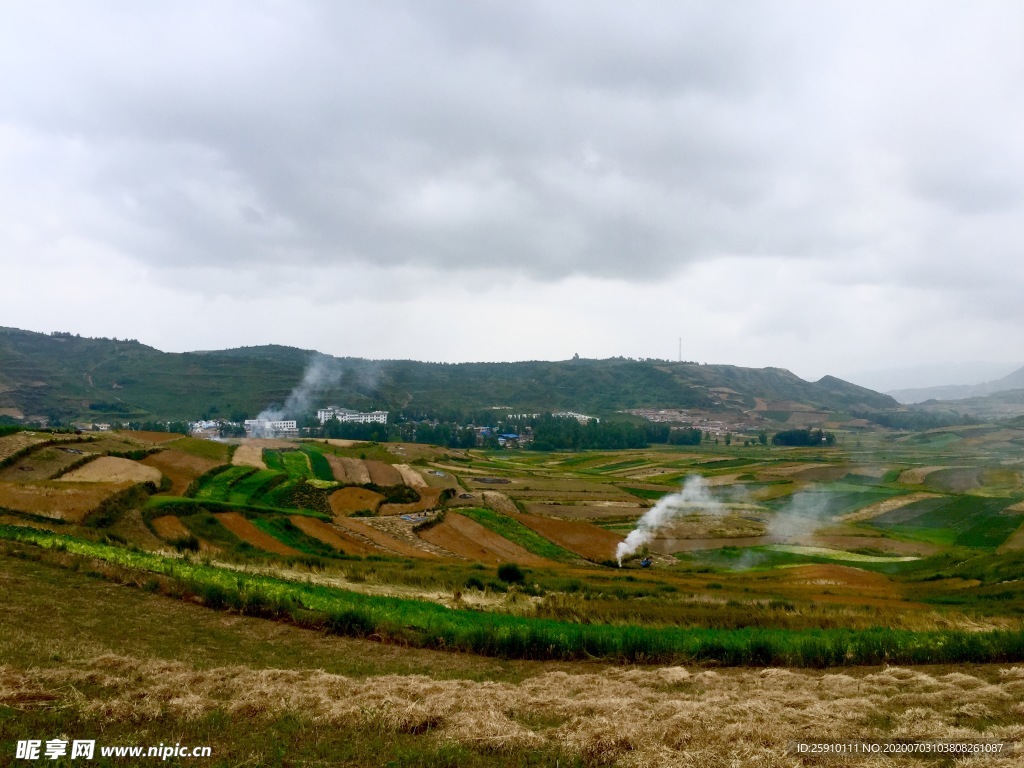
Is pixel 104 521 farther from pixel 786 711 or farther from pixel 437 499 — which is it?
pixel 786 711

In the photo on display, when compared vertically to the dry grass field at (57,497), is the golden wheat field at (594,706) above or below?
above

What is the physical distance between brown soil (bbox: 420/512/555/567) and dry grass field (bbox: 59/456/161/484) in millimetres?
22334

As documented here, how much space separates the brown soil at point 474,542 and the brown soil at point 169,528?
1724cm

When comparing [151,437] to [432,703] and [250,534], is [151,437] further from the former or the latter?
[432,703]

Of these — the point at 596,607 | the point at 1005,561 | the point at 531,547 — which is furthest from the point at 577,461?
the point at 596,607

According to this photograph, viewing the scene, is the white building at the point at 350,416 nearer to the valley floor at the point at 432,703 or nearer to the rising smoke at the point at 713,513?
the rising smoke at the point at 713,513

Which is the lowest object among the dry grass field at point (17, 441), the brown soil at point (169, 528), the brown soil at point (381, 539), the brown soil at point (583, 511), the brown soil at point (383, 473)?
the brown soil at point (583, 511)

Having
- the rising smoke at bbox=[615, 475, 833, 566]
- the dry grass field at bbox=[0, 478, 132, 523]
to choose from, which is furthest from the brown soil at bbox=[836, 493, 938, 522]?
the dry grass field at bbox=[0, 478, 132, 523]

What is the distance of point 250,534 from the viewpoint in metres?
41.3

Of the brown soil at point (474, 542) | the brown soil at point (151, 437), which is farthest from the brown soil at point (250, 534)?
the brown soil at point (151, 437)

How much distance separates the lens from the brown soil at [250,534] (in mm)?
39200

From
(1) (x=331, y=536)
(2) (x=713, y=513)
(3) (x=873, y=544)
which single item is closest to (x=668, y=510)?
(2) (x=713, y=513)

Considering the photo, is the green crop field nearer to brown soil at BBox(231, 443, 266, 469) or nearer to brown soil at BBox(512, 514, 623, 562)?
Answer: brown soil at BBox(512, 514, 623, 562)

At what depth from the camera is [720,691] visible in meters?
12.5
